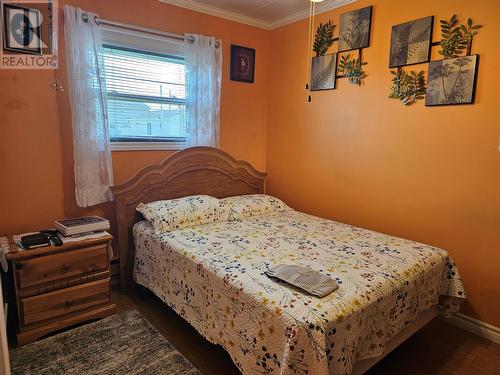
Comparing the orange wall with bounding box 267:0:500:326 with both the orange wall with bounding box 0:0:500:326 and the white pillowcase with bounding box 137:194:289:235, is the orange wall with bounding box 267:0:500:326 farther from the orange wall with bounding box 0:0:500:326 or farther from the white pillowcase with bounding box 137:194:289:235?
the white pillowcase with bounding box 137:194:289:235

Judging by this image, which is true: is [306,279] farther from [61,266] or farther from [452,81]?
[452,81]

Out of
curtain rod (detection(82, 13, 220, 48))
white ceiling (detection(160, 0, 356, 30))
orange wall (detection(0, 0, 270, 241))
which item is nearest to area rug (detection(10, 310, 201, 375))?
orange wall (detection(0, 0, 270, 241))

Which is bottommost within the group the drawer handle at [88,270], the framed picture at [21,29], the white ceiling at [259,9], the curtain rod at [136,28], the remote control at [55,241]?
the drawer handle at [88,270]

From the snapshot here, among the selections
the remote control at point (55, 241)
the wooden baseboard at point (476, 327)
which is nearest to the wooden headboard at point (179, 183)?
the remote control at point (55, 241)

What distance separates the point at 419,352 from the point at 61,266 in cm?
237

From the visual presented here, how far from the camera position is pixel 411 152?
8.19ft

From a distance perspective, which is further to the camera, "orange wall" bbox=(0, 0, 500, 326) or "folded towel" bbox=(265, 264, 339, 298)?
"orange wall" bbox=(0, 0, 500, 326)

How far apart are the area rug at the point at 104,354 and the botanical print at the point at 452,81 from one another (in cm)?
240

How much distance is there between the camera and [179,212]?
254 centimetres

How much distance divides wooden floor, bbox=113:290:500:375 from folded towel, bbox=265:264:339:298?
69 centimetres

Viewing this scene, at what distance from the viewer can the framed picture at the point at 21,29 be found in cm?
212

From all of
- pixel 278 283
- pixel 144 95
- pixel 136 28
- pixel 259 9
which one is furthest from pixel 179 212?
pixel 259 9

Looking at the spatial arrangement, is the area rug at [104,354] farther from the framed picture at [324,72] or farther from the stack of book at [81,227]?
the framed picture at [324,72]

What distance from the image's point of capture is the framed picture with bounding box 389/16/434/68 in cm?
231
